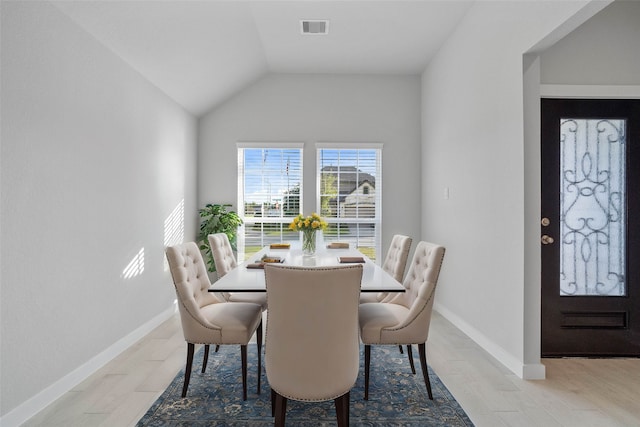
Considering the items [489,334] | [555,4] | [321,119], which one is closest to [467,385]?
[489,334]

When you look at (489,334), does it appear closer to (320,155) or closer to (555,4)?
(555,4)

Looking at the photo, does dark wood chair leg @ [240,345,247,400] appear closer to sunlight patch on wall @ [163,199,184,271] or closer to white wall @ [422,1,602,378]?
white wall @ [422,1,602,378]

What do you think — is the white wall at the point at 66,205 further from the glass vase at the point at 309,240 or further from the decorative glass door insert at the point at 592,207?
the decorative glass door insert at the point at 592,207

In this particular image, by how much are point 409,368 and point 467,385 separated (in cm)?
42

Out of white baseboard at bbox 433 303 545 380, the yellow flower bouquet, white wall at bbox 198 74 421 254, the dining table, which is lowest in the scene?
white baseboard at bbox 433 303 545 380

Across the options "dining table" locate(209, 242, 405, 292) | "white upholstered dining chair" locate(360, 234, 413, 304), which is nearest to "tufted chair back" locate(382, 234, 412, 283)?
"white upholstered dining chair" locate(360, 234, 413, 304)

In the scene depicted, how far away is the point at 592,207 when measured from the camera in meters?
2.89

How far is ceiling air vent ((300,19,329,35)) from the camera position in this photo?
146 inches

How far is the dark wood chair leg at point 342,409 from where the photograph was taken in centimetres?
171

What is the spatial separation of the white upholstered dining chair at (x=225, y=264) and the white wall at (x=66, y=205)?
79cm

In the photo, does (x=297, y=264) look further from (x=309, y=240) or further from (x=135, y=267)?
(x=135, y=267)

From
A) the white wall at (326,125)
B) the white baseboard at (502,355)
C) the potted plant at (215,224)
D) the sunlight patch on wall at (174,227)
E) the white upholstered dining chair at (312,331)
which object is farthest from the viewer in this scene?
the white wall at (326,125)

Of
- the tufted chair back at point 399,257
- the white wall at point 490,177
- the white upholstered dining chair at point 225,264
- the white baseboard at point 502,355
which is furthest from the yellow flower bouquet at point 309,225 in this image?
the white baseboard at point 502,355

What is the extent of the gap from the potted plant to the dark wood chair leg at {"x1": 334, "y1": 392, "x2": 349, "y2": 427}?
3340mm
